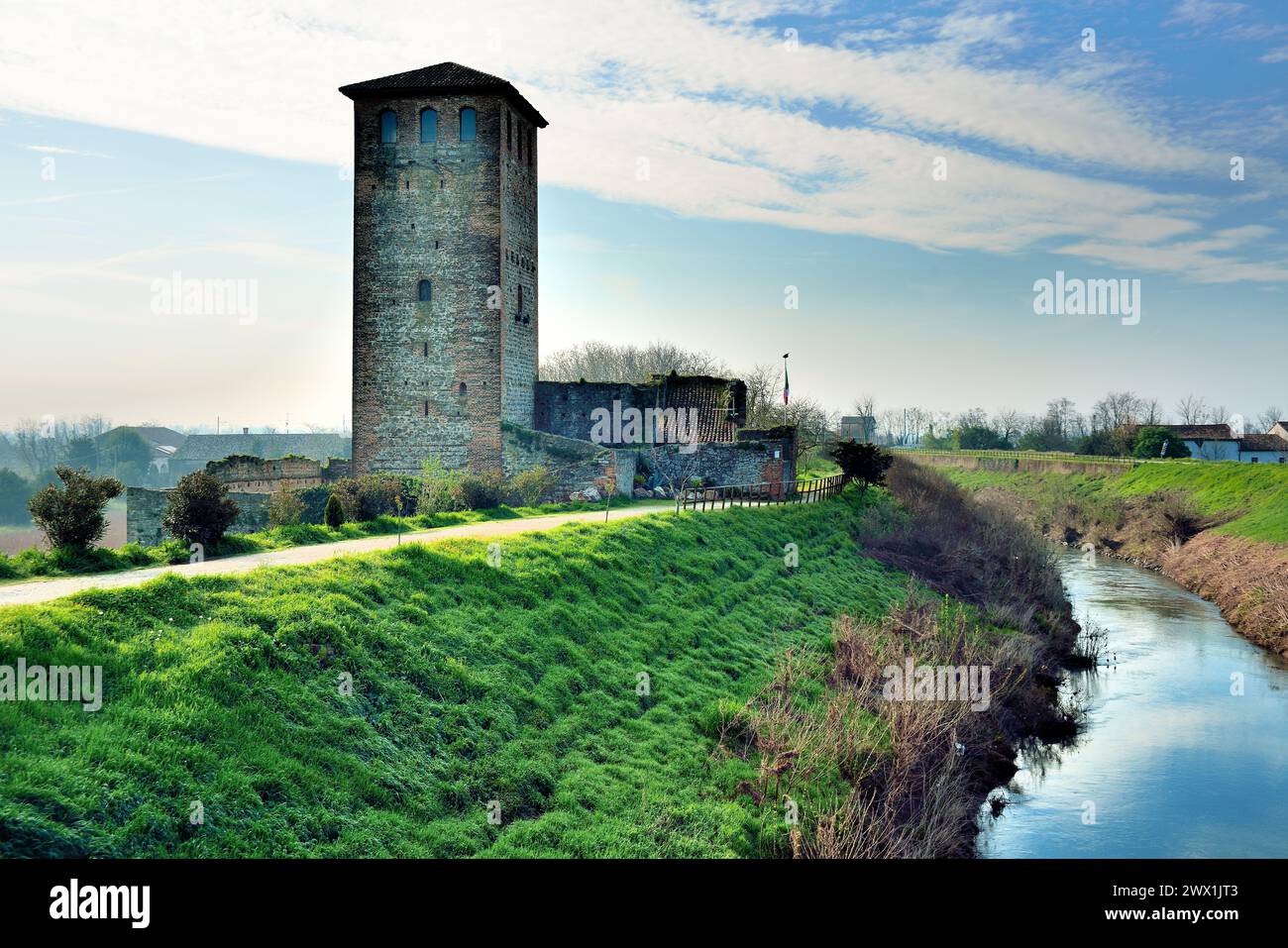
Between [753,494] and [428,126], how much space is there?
18175 mm

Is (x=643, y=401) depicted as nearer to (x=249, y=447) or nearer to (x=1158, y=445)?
(x=1158, y=445)

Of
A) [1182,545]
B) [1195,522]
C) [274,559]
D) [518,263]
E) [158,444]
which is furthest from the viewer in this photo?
[158,444]

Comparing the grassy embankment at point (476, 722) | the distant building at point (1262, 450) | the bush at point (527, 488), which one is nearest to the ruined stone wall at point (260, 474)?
the bush at point (527, 488)

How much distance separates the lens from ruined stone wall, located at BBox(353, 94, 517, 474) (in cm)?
3503

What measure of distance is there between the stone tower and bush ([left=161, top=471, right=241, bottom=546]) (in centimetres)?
1716

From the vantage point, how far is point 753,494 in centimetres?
3438

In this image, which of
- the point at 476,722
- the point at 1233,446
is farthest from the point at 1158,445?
the point at 476,722

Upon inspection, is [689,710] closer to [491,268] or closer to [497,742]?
[497,742]

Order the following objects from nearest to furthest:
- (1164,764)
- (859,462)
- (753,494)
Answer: (1164,764)
(753,494)
(859,462)

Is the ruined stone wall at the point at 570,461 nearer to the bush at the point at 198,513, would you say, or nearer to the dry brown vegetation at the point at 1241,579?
the bush at the point at 198,513

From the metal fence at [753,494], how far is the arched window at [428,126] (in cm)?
1612

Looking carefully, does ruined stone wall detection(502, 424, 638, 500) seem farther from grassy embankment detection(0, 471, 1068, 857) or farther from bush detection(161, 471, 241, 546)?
bush detection(161, 471, 241, 546)

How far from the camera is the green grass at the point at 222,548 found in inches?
570

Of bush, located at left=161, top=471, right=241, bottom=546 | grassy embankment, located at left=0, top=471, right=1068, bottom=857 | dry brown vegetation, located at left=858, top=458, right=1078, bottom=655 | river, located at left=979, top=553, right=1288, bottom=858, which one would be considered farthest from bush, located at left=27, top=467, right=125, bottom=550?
dry brown vegetation, located at left=858, top=458, right=1078, bottom=655
